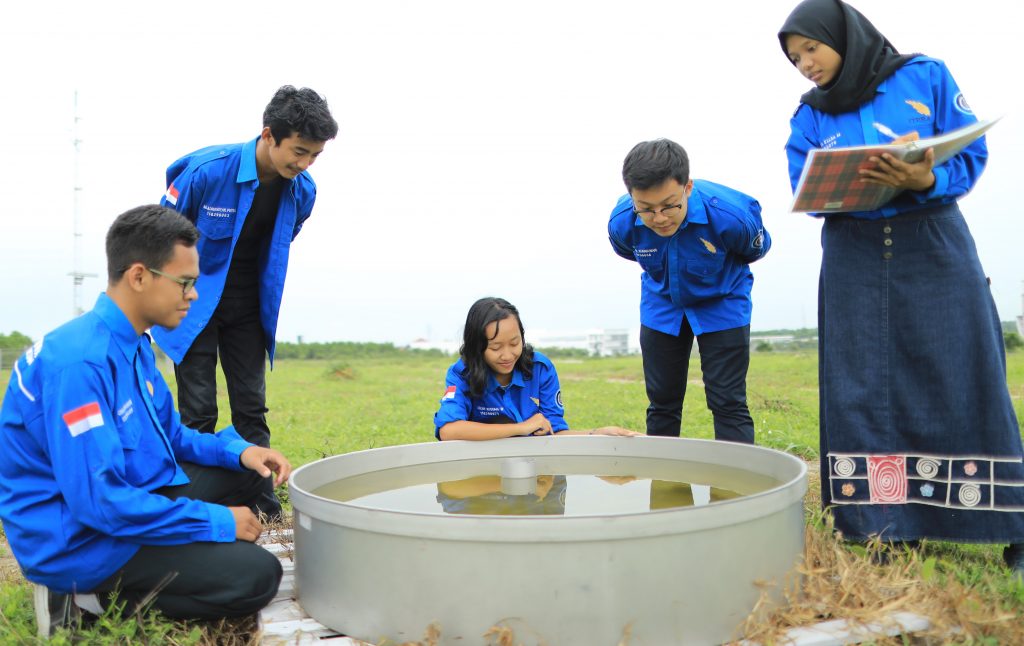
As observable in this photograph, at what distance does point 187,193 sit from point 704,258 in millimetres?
1927

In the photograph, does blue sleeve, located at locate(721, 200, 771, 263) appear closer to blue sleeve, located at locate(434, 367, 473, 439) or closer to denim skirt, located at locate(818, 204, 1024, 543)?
denim skirt, located at locate(818, 204, 1024, 543)

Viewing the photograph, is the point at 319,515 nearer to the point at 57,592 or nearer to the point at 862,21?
the point at 57,592

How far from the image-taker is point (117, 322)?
210 centimetres

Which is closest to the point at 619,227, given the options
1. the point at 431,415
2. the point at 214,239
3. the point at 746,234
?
the point at 746,234


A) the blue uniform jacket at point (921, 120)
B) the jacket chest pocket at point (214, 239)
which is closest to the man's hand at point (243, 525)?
the jacket chest pocket at point (214, 239)

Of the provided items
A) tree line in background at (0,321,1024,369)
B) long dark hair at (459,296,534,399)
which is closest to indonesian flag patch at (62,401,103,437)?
long dark hair at (459,296,534,399)

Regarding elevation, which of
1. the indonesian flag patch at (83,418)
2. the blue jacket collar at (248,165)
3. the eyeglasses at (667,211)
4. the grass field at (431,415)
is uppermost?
the blue jacket collar at (248,165)

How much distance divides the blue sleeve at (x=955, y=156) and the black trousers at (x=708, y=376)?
102cm

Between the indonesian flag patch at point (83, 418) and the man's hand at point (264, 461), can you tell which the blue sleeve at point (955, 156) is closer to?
the man's hand at point (264, 461)

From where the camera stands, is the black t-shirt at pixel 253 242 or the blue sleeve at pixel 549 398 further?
the blue sleeve at pixel 549 398

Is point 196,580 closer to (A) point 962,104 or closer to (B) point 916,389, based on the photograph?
(B) point 916,389

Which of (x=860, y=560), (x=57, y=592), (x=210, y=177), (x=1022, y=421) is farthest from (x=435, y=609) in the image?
(x=1022, y=421)

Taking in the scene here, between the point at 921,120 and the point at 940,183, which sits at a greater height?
the point at 921,120

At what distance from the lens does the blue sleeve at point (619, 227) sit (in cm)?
345
